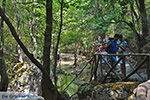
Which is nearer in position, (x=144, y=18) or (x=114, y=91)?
(x=114, y=91)

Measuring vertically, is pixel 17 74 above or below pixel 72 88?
above

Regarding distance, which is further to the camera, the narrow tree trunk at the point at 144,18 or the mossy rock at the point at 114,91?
the narrow tree trunk at the point at 144,18

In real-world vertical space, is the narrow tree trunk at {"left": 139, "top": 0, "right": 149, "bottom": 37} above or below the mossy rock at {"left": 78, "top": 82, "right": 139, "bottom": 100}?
above

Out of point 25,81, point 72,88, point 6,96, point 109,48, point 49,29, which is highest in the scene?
point 49,29

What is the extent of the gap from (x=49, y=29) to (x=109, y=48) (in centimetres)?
246

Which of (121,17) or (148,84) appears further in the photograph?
(121,17)

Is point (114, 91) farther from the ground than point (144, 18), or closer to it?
closer to it

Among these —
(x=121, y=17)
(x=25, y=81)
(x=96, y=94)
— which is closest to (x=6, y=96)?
(x=96, y=94)

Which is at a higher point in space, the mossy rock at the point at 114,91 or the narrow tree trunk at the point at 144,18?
the narrow tree trunk at the point at 144,18

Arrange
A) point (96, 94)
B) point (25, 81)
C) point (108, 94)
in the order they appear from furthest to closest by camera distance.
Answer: point (25, 81) → point (96, 94) → point (108, 94)

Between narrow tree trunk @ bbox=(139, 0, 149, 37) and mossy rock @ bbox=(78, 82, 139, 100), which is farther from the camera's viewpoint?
narrow tree trunk @ bbox=(139, 0, 149, 37)

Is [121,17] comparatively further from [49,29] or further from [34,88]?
[34,88]

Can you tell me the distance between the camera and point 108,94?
4.51 m

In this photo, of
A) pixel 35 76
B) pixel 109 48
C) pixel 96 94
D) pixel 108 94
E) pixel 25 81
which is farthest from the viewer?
pixel 35 76
